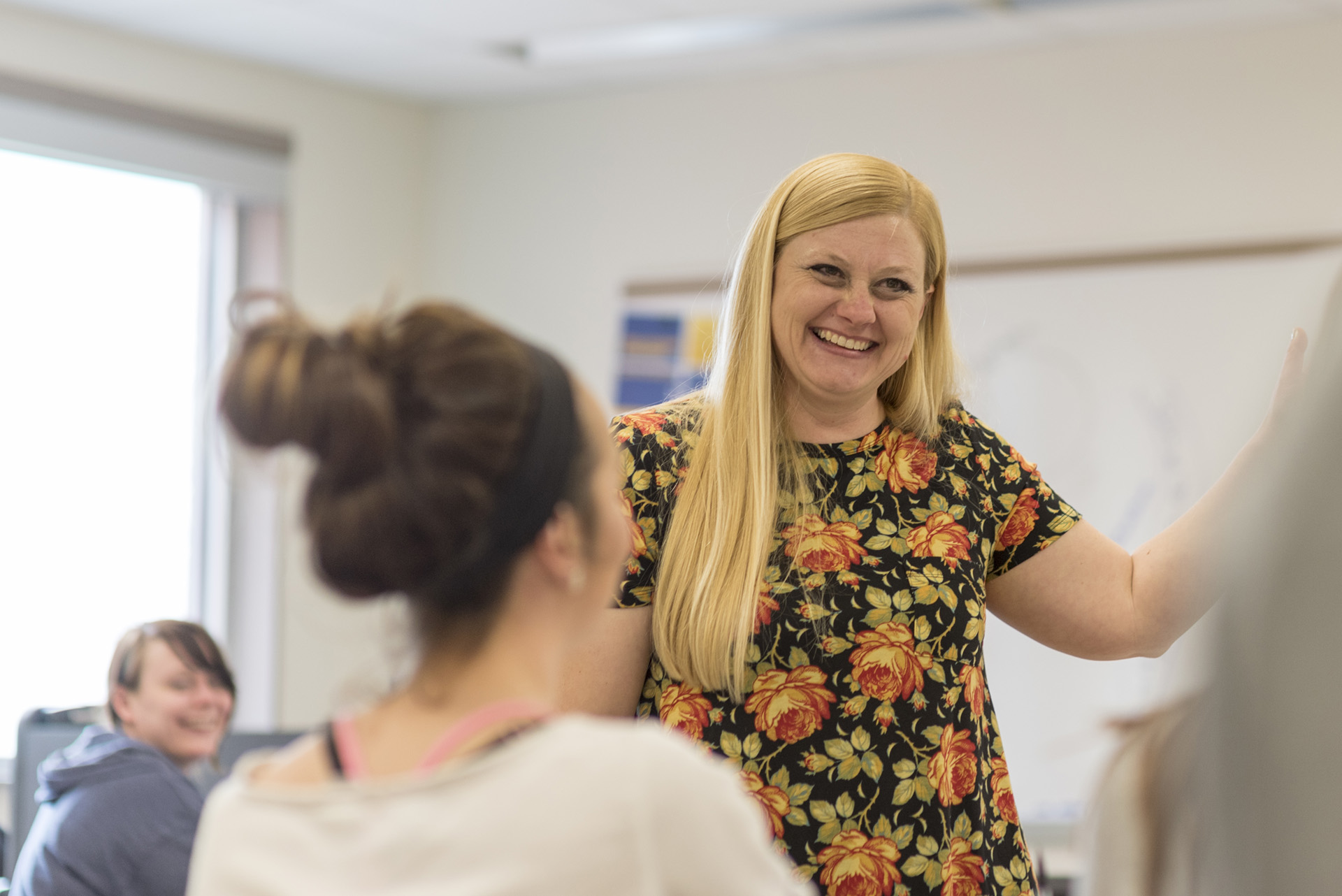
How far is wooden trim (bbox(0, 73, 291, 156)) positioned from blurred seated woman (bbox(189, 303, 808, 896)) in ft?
11.4

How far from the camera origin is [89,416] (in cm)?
419

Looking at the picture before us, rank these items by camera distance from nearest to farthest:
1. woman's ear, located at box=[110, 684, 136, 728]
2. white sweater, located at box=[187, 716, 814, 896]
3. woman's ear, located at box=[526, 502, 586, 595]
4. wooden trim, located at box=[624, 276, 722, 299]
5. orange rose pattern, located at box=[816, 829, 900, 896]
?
white sweater, located at box=[187, 716, 814, 896] < woman's ear, located at box=[526, 502, 586, 595] < orange rose pattern, located at box=[816, 829, 900, 896] < woman's ear, located at box=[110, 684, 136, 728] < wooden trim, located at box=[624, 276, 722, 299]

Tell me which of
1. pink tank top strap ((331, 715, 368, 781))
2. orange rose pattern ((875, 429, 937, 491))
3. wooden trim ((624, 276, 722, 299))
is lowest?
pink tank top strap ((331, 715, 368, 781))

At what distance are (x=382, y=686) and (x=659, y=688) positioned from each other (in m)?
0.67

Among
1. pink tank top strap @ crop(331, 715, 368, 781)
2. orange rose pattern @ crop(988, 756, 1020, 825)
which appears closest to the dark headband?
pink tank top strap @ crop(331, 715, 368, 781)

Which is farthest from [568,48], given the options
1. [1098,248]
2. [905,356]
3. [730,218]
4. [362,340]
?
[362,340]

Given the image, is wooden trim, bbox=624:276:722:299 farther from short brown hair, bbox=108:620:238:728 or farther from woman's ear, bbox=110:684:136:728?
woman's ear, bbox=110:684:136:728

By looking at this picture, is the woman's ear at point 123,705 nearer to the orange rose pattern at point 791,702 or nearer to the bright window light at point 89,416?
the bright window light at point 89,416

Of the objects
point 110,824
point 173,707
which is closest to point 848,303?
point 110,824

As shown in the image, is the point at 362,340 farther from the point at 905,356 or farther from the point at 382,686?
the point at 905,356

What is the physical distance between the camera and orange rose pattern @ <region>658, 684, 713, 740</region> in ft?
5.16

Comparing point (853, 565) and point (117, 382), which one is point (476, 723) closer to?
point (853, 565)

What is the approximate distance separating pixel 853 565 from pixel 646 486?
0.24 metres

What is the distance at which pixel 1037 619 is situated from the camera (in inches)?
68.9
